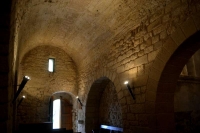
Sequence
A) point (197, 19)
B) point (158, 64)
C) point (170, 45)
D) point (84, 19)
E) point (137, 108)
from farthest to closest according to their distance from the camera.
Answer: point (84, 19) → point (137, 108) → point (158, 64) → point (170, 45) → point (197, 19)

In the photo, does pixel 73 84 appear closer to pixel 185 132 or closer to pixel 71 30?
pixel 71 30

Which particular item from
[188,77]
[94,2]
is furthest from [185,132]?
[94,2]

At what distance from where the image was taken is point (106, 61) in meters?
6.30

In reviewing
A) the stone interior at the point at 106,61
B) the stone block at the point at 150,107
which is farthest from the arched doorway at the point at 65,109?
the stone block at the point at 150,107

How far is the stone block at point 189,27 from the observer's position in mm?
3106

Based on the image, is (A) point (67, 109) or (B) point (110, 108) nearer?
(B) point (110, 108)

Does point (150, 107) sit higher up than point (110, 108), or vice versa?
point (150, 107)

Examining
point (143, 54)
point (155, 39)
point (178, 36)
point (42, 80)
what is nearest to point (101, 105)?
point (42, 80)

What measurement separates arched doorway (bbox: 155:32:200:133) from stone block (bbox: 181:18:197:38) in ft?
1.44

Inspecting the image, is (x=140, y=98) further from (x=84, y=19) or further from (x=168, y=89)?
(x=84, y=19)

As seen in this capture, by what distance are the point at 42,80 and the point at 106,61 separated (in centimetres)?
394

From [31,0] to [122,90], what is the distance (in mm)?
3319

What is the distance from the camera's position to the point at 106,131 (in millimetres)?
7355

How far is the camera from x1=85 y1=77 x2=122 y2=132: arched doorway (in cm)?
705
